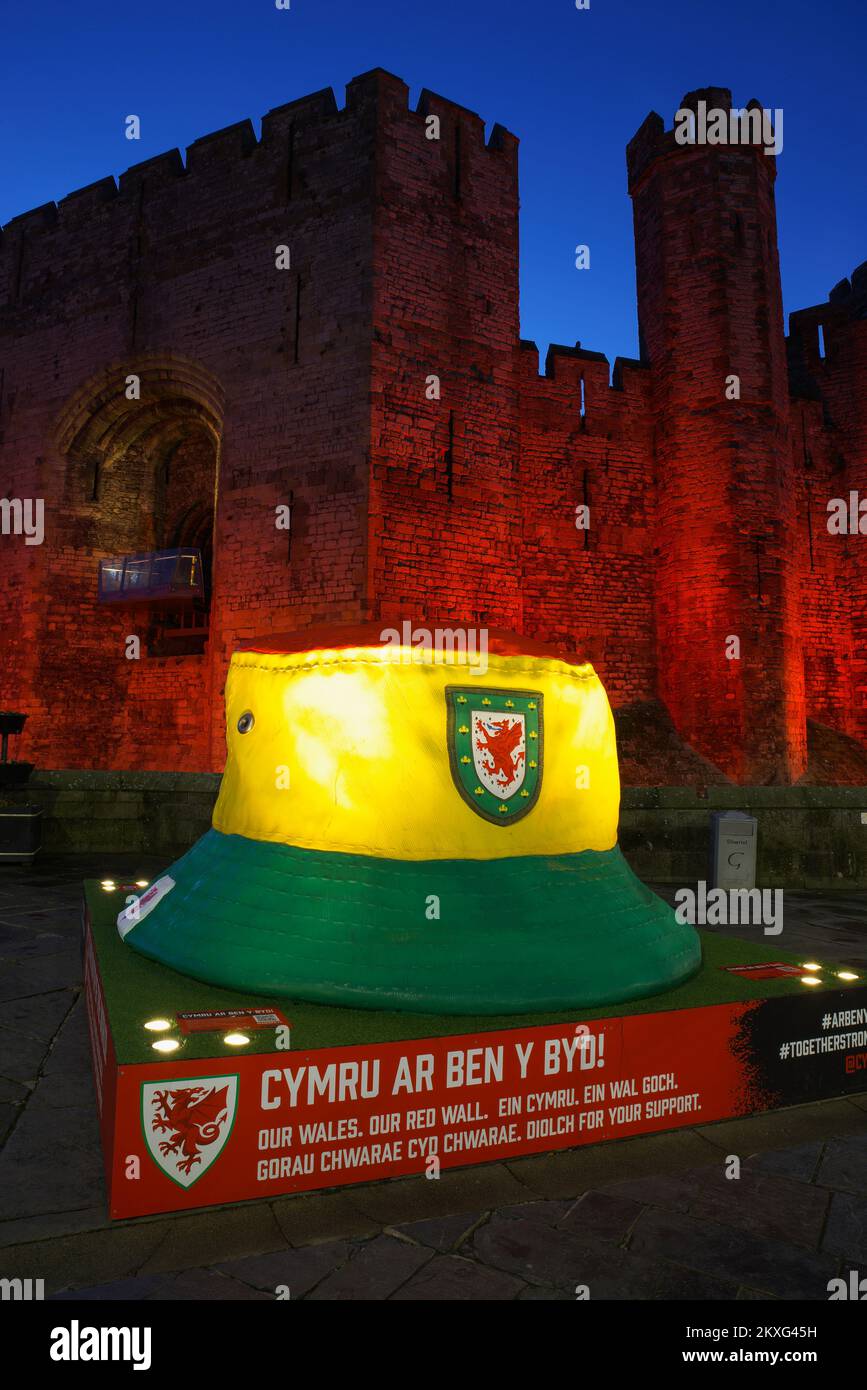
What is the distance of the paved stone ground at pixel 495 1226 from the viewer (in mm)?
1693

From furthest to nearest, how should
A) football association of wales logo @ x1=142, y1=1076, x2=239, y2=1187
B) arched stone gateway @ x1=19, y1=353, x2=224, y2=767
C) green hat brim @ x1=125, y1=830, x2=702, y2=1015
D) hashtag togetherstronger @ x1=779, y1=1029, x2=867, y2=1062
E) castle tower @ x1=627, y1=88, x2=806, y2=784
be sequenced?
1. arched stone gateway @ x1=19, y1=353, x2=224, y2=767
2. castle tower @ x1=627, y1=88, x2=806, y2=784
3. hashtag togetherstronger @ x1=779, y1=1029, x2=867, y2=1062
4. green hat brim @ x1=125, y1=830, x2=702, y2=1015
5. football association of wales logo @ x1=142, y1=1076, x2=239, y2=1187

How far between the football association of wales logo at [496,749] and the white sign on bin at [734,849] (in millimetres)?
5045

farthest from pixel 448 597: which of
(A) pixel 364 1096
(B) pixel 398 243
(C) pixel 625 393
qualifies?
(A) pixel 364 1096

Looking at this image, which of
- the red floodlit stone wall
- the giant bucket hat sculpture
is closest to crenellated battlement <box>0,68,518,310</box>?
the red floodlit stone wall

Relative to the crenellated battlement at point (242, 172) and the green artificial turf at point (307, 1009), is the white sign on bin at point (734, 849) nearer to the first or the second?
the green artificial turf at point (307, 1009)

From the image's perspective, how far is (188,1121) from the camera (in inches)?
76.2

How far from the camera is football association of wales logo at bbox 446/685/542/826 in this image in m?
2.74

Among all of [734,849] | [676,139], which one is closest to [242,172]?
[676,139]

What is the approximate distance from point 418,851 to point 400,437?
9.57 m

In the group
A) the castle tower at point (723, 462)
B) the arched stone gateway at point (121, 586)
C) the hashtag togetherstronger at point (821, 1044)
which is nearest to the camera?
the hashtag togetherstronger at point (821, 1044)

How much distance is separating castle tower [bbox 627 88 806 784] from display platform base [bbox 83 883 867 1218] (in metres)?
11.0

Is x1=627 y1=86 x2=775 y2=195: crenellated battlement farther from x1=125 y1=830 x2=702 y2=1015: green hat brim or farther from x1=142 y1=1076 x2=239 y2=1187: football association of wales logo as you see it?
x1=142 y1=1076 x2=239 y2=1187: football association of wales logo

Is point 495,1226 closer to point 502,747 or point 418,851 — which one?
point 418,851

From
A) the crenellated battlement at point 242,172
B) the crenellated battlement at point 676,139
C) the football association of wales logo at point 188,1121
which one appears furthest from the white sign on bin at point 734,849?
the crenellated battlement at point 676,139
